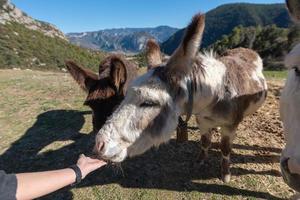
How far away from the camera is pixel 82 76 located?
15.9 feet

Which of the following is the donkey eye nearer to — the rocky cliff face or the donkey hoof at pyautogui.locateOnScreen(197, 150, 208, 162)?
the donkey hoof at pyautogui.locateOnScreen(197, 150, 208, 162)

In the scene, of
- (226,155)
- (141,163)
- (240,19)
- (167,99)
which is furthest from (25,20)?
(240,19)

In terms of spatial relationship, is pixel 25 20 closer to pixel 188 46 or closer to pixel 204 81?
pixel 204 81

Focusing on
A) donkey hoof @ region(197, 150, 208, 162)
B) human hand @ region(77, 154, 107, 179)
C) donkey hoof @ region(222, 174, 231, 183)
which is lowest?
donkey hoof @ region(222, 174, 231, 183)

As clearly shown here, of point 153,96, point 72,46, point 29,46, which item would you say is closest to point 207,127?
point 153,96

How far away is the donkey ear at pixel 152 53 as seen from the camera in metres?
3.71

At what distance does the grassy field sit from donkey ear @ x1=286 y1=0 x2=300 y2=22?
2.91m

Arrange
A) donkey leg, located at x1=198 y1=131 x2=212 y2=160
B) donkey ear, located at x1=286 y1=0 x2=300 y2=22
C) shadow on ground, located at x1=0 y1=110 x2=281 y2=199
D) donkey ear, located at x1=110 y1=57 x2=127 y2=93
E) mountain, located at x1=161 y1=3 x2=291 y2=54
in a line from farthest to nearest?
1. mountain, located at x1=161 y1=3 x2=291 y2=54
2. donkey leg, located at x1=198 y1=131 x2=212 y2=160
3. shadow on ground, located at x1=0 y1=110 x2=281 y2=199
4. donkey ear, located at x1=110 y1=57 x2=127 y2=93
5. donkey ear, located at x1=286 y1=0 x2=300 y2=22

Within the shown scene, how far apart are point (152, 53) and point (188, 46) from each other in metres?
0.80

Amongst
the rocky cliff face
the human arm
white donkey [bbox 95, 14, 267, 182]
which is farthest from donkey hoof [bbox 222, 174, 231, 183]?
the rocky cliff face

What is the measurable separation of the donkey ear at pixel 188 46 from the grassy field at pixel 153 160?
7.16 feet

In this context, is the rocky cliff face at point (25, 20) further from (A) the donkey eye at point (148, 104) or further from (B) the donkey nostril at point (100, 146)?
(B) the donkey nostril at point (100, 146)

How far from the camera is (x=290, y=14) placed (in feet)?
8.50

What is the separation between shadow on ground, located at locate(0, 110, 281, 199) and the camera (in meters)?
4.97
